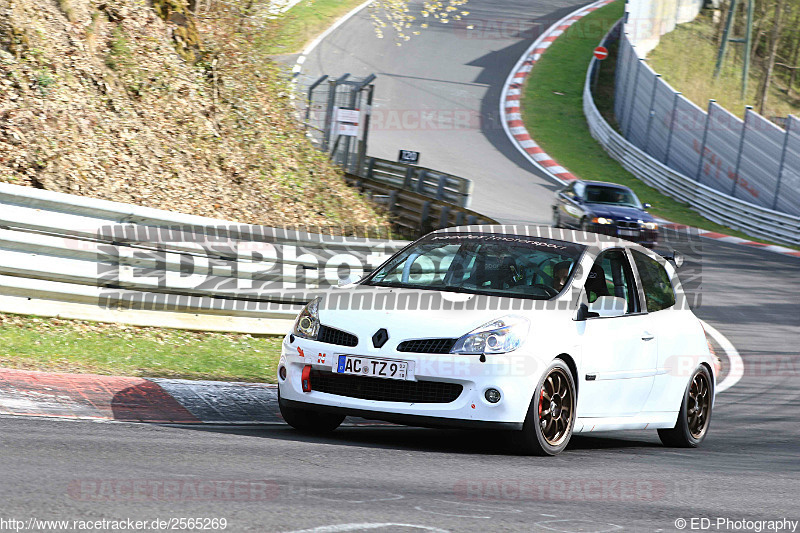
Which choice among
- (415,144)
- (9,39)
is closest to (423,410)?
(9,39)

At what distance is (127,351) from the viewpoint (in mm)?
9016

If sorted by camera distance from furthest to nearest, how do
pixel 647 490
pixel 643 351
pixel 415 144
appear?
pixel 415 144 → pixel 643 351 → pixel 647 490

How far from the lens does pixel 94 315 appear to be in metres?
9.52

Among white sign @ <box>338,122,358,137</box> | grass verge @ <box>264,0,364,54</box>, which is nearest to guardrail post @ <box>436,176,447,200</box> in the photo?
white sign @ <box>338,122,358,137</box>

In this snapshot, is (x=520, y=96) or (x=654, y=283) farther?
(x=520, y=96)

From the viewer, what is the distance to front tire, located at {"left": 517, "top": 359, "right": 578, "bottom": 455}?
269 inches

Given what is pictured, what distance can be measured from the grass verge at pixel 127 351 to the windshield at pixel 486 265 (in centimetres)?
193

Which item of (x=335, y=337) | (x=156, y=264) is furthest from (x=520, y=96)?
(x=335, y=337)

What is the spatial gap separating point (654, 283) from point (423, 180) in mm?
14506

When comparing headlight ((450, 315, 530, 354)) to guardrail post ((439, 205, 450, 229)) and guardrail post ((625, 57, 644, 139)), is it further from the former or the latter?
guardrail post ((625, 57, 644, 139))

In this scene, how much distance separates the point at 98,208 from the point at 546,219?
709 inches

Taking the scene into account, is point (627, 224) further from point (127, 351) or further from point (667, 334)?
point (127, 351)

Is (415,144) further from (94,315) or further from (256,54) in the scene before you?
(94,315)

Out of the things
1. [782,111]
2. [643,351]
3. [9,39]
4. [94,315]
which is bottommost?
[782,111]
